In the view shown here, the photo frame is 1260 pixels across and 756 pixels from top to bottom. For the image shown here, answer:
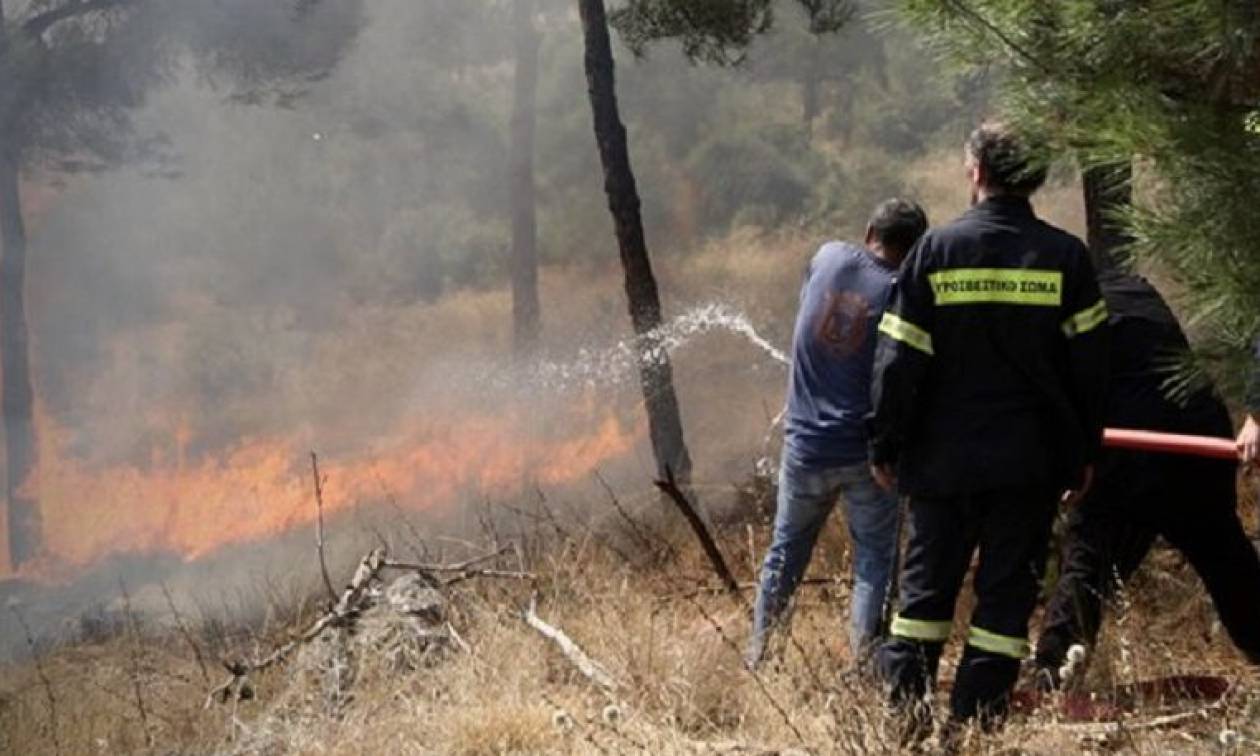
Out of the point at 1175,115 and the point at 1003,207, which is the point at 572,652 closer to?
the point at 1003,207

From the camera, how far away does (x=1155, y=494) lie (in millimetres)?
5133

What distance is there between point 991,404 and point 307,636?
3136mm

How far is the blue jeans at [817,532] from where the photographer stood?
5348 mm

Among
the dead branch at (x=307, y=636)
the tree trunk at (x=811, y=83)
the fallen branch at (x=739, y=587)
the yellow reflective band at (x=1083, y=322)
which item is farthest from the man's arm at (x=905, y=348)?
the tree trunk at (x=811, y=83)

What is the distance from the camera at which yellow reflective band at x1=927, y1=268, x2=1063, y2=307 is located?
4.33 metres

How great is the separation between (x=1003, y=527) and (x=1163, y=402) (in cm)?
108

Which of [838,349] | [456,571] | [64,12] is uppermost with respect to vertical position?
[64,12]

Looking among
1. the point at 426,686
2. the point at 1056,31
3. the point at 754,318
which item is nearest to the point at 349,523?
the point at 754,318

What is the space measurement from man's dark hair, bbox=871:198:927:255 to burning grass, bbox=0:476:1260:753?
1.41 metres

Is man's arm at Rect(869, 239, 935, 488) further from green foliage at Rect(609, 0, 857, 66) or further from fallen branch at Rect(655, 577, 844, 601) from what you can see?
green foliage at Rect(609, 0, 857, 66)

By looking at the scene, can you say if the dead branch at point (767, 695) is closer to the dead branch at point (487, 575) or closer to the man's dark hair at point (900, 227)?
the man's dark hair at point (900, 227)

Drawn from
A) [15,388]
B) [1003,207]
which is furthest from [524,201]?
[1003,207]

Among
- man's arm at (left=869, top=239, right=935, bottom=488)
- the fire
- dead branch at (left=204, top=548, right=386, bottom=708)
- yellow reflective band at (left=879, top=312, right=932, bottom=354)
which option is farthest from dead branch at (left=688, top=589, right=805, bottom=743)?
the fire

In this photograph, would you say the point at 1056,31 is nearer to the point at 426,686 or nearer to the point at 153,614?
the point at 426,686
